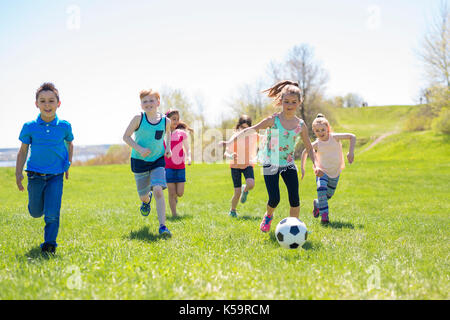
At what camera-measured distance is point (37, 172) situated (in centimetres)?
511

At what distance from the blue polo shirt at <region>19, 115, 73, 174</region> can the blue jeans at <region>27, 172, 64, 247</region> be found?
0.45 feet

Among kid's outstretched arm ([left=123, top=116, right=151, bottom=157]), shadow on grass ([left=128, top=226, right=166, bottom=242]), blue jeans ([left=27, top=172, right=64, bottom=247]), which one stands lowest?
shadow on grass ([left=128, top=226, right=166, bottom=242])

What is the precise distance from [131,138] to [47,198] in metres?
1.65

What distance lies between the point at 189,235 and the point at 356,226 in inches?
139

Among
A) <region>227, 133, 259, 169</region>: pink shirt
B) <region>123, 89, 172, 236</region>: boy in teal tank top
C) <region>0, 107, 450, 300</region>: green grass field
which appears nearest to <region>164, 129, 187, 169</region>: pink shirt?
<region>227, 133, 259, 169</region>: pink shirt

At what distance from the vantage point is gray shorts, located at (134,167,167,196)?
20.9 feet

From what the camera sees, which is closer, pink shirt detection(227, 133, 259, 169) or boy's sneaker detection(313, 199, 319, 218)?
boy's sneaker detection(313, 199, 319, 218)

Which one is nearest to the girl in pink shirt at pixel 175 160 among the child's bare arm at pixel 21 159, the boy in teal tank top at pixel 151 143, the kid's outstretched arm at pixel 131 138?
the boy in teal tank top at pixel 151 143

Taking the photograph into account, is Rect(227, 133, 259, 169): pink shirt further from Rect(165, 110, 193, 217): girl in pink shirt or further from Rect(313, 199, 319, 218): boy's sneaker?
Rect(313, 199, 319, 218): boy's sneaker

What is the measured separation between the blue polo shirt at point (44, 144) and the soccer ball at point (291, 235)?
11.0 ft

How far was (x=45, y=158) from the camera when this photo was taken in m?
5.16

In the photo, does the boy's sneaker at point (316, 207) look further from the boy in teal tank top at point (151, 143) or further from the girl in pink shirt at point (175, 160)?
the boy in teal tank top at point (151, 143)

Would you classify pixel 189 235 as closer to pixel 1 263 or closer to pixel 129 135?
pixel 129 135

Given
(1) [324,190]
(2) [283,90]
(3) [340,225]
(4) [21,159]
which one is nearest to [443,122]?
(1) [324,190]
